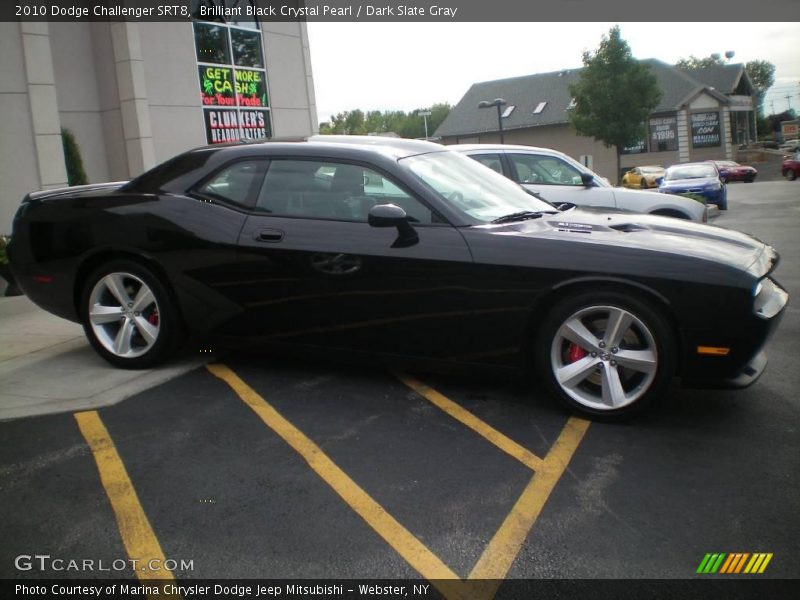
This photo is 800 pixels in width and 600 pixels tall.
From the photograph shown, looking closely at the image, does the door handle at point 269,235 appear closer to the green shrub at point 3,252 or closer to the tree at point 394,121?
the green shrub at point 3,252

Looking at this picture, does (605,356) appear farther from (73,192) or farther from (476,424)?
(73,192)

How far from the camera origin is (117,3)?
13.4 m

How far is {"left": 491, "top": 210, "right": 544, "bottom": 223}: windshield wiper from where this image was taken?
440cm

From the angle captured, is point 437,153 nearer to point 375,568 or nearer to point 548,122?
point 375,568

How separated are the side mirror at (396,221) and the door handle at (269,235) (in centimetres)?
64

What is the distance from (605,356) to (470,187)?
1512 mm

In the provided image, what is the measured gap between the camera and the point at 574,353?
402cm

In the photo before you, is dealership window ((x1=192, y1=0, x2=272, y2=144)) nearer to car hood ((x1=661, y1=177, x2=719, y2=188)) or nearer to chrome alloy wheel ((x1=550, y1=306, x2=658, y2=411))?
car hood ((x1=661, y1=177, x2=719, y2=188))

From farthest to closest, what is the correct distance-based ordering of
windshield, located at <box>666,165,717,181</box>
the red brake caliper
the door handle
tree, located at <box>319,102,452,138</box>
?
tree, located at <box>319,102,452,138</box>, windshield, located at <box>666,165,717,181</box>, the door handle, the red brake caliper

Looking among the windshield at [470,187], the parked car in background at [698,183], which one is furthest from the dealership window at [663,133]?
the windshield at [470,187]

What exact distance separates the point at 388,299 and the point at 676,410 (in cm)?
180

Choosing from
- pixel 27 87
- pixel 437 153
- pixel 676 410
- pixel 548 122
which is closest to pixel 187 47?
pixel 27 87

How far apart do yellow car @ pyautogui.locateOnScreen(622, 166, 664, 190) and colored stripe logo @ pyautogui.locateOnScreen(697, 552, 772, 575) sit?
34850 mm

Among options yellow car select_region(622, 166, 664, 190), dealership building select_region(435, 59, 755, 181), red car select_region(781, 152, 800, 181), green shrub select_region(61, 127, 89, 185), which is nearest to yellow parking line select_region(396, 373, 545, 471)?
green shrub select_region(61, 127, 89, 185)
